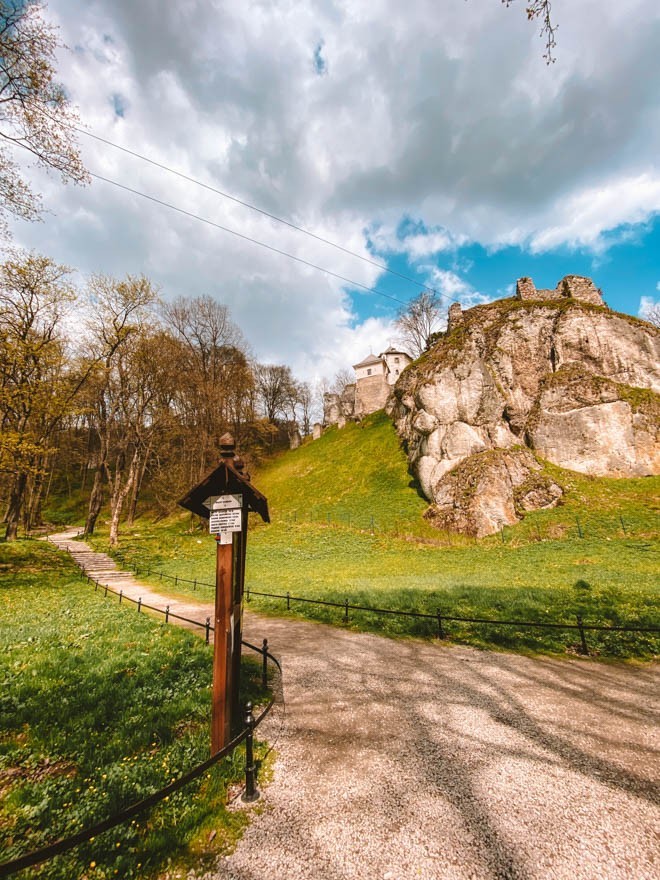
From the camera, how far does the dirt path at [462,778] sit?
2.97 m

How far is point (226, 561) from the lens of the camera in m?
4.36

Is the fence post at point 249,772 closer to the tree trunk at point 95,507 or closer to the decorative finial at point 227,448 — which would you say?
the decorative finial at point 227,448

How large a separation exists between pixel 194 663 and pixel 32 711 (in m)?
2.42

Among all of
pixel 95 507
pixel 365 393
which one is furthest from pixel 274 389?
pixel 95 507

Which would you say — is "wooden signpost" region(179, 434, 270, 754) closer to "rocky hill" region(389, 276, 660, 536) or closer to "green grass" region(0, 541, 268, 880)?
"green grass" region(0, 541, 268, 880)

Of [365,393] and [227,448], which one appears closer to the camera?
[227,448]

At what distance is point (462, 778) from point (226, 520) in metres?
3.84

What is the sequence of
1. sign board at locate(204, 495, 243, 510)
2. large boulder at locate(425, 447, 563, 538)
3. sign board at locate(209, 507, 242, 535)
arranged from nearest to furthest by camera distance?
sign board at locate(209, 507, 242, 535), sign board at locate(204, 495, 243, 510), large boulder at locate(425, 447, 563, 538)

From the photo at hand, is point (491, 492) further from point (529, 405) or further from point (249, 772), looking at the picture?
point (249, 772)

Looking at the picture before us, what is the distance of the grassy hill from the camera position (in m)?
9.65

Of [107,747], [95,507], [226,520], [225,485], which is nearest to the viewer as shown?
[107,747]

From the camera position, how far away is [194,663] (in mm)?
6551

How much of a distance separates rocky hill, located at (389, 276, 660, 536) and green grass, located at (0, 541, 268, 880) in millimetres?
21029

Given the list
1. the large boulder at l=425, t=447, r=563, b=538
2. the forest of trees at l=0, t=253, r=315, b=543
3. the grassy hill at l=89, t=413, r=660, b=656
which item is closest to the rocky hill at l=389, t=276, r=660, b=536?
the large boulder at l=425, t=447, r=563, b=538
